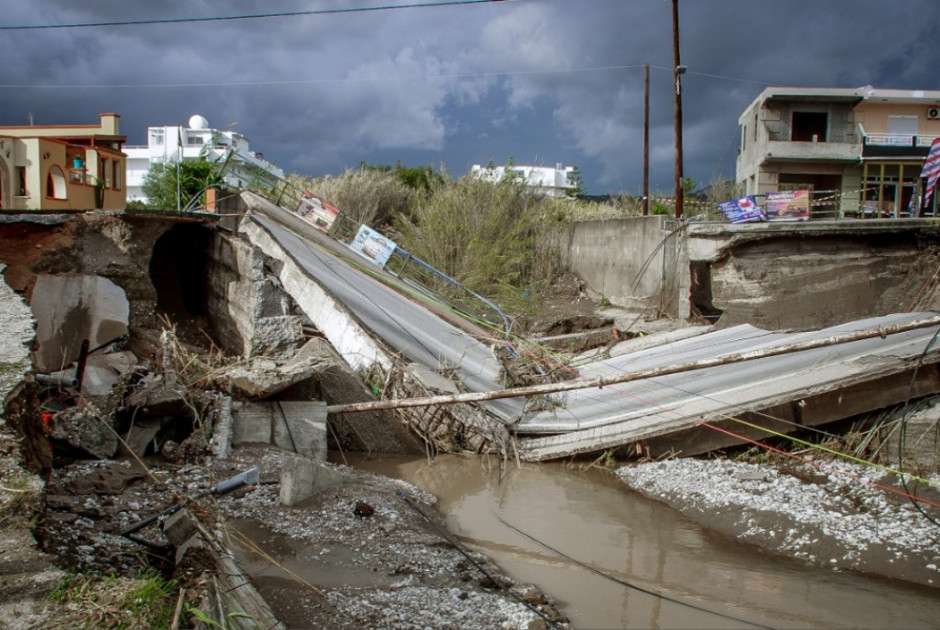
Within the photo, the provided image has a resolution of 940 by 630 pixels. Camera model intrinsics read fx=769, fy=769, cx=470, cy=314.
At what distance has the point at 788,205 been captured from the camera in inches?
661

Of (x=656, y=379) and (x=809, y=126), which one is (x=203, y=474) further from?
(x=809, y=126)

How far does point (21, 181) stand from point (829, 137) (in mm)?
31983

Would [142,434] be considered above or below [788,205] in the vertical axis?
below

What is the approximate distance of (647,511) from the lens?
6.26 m

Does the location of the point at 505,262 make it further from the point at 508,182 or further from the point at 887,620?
the point at 887,620

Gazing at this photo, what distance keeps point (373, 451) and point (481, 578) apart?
10.1 feet

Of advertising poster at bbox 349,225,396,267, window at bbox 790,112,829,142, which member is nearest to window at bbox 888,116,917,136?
window at bbox 790,112,829,142

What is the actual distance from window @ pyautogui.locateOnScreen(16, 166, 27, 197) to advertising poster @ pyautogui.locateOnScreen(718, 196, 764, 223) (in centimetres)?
1568

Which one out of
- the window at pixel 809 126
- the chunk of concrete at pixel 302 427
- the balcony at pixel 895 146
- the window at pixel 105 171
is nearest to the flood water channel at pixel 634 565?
the chunk of concrete at pixel 302 427

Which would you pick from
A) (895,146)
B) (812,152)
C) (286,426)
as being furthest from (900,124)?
(286,426)

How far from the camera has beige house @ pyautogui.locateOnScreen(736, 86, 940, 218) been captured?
33.4 m

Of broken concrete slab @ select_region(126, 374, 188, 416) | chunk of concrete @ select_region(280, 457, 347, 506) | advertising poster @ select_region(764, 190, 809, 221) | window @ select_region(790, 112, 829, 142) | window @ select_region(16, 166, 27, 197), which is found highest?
window @ select_region(790, 112, 829, 142)

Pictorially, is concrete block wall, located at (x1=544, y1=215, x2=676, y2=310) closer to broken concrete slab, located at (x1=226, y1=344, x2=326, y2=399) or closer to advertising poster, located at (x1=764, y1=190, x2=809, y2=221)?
advertising poster, located at (x1=764, y1=190, x2=809, y2=221)

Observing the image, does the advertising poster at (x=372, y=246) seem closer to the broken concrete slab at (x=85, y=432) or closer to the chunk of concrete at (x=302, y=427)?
the chunk of concrete at (x=302, y=427)
